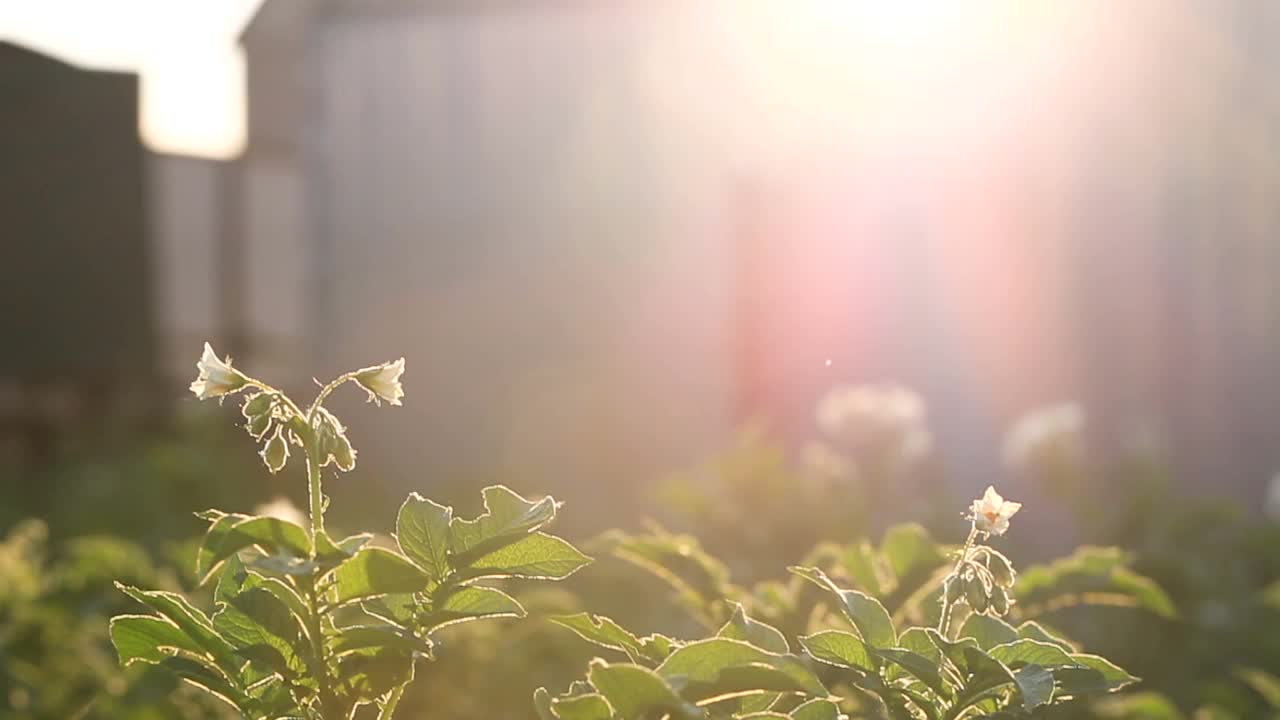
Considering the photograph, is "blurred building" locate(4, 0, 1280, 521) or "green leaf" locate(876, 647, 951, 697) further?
"blurred building" locate(4, 0, 1280, 521)

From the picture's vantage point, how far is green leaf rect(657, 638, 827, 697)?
604 millimetres

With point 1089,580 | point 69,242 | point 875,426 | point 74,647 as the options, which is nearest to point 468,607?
point 1089,580

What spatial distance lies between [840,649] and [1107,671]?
120mm

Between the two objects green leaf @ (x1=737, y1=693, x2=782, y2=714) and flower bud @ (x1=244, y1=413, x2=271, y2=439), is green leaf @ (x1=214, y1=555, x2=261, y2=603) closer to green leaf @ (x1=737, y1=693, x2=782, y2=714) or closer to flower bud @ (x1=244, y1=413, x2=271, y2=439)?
flower bud @ (x1=244, y1=413, x2=271, y2=439)

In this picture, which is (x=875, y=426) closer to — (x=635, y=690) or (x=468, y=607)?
(x=468, y=607)

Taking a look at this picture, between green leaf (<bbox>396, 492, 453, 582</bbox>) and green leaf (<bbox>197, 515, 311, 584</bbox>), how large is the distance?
4 cm

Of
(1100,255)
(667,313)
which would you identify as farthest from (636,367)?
(1100,255)

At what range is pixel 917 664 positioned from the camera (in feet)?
2.12

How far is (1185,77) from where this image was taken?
24.8 ft

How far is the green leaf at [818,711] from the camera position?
2.15 feet

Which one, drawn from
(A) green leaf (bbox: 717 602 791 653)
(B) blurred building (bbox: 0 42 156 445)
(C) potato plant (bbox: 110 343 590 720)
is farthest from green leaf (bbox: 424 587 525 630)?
(B) blurred building (bbox: 0 42 156 445)

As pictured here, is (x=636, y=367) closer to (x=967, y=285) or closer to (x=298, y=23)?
(x=967, y=285)

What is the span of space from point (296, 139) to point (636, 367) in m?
3.07

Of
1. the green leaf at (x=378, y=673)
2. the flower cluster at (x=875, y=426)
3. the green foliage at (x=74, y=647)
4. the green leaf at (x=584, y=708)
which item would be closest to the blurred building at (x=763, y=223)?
the flower cluster at (x=875, y=426)
